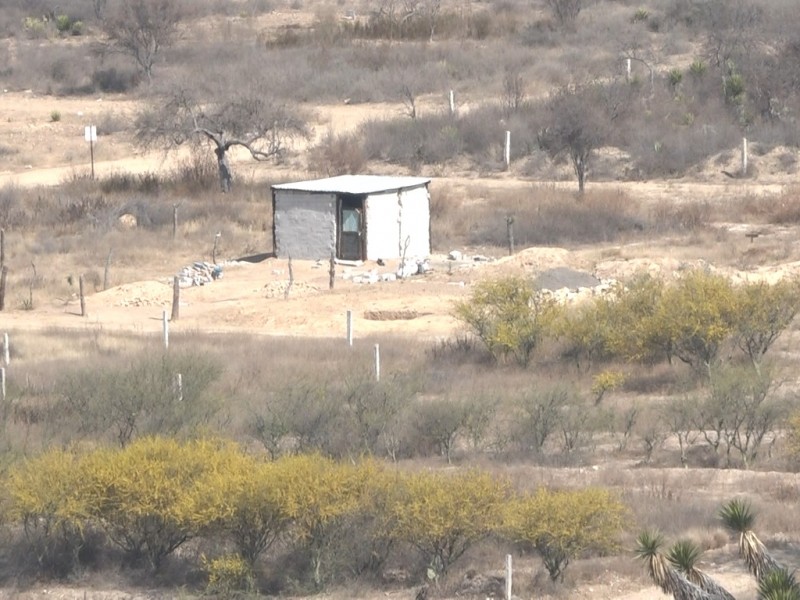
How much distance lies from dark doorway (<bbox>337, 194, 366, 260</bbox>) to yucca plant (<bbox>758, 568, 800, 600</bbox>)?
23720 millimetres

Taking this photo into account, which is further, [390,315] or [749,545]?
[390,315]

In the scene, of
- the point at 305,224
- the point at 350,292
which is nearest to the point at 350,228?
the point at 305,224

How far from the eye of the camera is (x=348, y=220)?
33.4 m

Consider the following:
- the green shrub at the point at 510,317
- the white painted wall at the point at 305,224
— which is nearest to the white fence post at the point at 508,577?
the green shrub at the point at 510,317

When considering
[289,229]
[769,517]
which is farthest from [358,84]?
[769,517]

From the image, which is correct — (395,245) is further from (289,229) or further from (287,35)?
(287,35)

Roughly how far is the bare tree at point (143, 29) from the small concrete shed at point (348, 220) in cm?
2544

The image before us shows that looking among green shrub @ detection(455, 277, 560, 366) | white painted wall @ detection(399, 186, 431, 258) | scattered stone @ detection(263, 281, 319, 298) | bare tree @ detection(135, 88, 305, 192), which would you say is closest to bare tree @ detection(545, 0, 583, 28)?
bare tree @ detection(135, 88, 305, 192)

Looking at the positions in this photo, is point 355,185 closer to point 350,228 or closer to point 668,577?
point 350,228

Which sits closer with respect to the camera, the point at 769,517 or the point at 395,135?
the point at 769,517

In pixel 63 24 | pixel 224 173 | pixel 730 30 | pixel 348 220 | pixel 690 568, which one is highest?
pixel 63 24

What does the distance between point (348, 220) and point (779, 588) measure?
2442cm

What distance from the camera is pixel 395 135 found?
46188 mm

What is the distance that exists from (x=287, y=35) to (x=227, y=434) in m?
47.3
